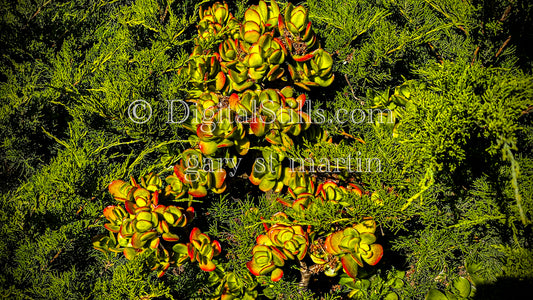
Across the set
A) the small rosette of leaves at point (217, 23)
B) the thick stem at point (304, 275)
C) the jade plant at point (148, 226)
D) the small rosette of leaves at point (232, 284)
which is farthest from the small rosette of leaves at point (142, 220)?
the small rosette of leaves at point (217, 23)

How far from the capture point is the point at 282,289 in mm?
1343

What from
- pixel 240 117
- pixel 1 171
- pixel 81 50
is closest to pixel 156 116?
pixel 240 117

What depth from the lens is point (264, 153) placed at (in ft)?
4.12

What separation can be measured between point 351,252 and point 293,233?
20 centimetres

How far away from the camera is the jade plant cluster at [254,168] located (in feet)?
3.84

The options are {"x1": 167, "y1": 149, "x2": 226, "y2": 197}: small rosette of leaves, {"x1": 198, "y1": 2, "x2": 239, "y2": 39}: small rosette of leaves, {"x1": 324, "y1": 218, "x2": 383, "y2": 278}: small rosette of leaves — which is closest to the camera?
{"x1": 324, "y1": 218, "x2": 383, "y2": 278}: small rosette of leaves

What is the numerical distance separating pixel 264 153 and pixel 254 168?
0.25ft

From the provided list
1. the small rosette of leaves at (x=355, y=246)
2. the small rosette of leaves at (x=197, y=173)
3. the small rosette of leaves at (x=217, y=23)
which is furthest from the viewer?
the small rosette of leaves at (x=217, y=23)

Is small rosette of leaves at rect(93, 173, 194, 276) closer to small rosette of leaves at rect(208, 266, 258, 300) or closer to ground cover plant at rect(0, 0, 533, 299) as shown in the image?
ground cover plant at rect(0, 0, 533, 299)

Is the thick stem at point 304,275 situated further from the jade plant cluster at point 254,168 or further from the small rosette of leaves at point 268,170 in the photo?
the small rosette of leaves at point 268,170

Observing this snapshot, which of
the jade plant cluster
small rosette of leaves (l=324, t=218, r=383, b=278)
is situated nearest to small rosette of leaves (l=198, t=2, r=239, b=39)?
the jade plant cluster

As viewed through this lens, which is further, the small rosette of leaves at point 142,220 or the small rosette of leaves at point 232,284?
the small rosette of leaves at point 232,284

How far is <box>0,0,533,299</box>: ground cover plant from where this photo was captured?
115cm

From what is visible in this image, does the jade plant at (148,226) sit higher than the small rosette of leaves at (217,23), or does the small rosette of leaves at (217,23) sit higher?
the small rosette of leaves at (217,23)
